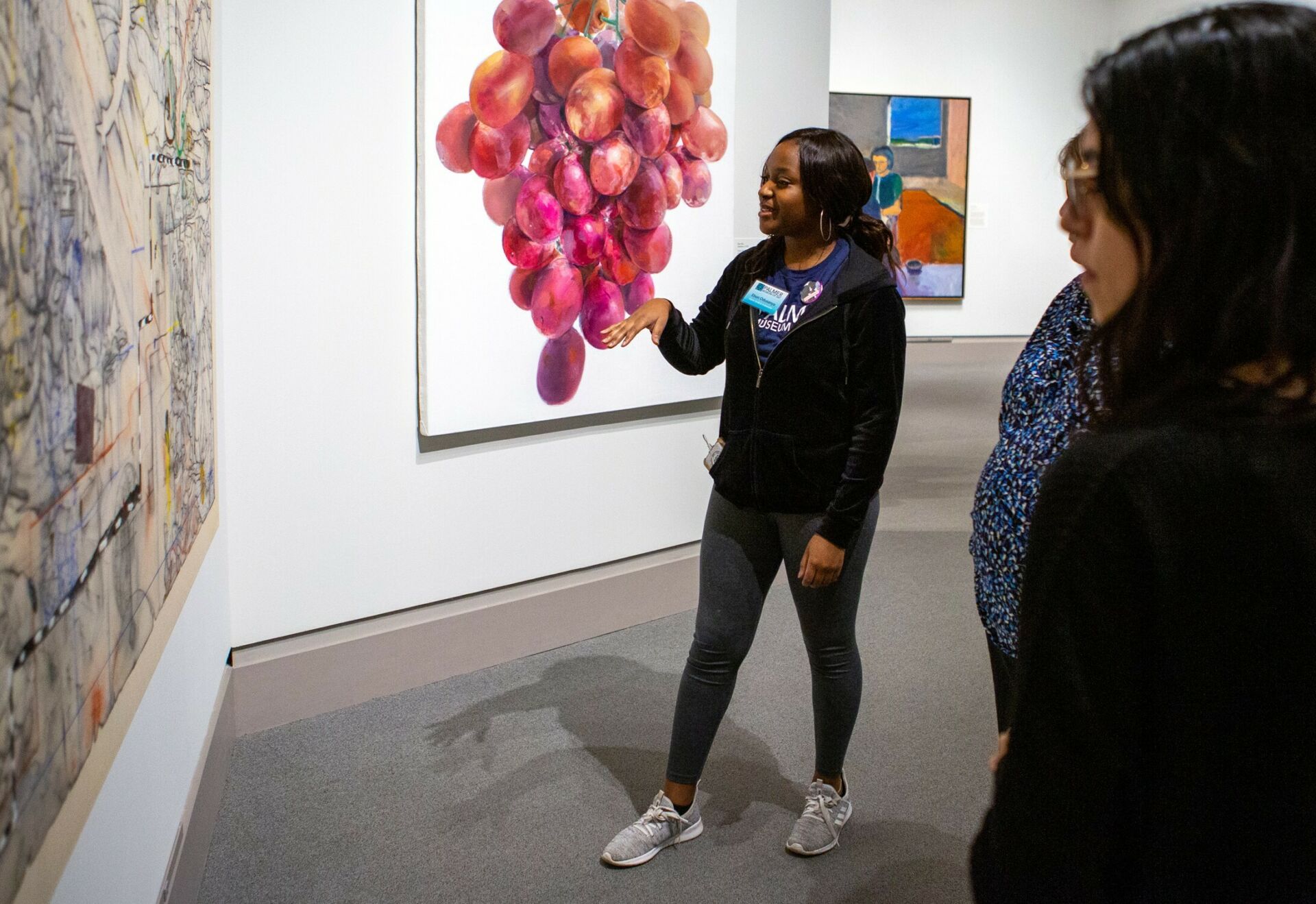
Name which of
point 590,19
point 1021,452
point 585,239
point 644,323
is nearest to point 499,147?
point 585,239

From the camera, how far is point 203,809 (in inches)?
94.5

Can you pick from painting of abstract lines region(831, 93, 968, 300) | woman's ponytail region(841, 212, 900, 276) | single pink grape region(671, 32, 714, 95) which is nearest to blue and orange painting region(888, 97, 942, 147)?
painting of abstract lines region(831, 93, 968, 300)

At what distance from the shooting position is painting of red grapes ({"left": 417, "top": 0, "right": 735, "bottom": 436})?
3.31 metres

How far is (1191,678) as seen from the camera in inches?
30.3

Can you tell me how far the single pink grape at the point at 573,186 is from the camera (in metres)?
3.62

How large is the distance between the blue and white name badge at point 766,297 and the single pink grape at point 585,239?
1495mm

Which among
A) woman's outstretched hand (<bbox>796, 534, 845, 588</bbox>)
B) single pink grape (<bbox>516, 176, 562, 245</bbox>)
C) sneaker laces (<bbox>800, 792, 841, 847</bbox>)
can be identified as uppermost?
single pink grape (<bbox>516, 176, 562, 245</bbox>)

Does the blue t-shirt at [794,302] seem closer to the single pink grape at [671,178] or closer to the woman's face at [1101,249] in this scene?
the woman's face at [1101,249]

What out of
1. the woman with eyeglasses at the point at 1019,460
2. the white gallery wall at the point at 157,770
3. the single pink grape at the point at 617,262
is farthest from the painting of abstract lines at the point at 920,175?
the woman with eyeglasses at the point at 1019,460

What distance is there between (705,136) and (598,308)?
2.75 feet

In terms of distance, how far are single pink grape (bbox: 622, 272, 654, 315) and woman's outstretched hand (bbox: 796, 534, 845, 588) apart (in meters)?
1.86

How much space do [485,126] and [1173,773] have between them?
3.06 m

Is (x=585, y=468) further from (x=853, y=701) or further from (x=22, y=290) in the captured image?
(x=22, y=290)

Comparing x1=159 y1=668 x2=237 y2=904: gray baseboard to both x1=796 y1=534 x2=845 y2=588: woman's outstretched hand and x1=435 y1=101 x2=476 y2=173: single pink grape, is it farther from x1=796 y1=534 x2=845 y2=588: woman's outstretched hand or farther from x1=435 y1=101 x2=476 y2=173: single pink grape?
x1=435 y1=101 x2=476 y2=173: single pink grape
